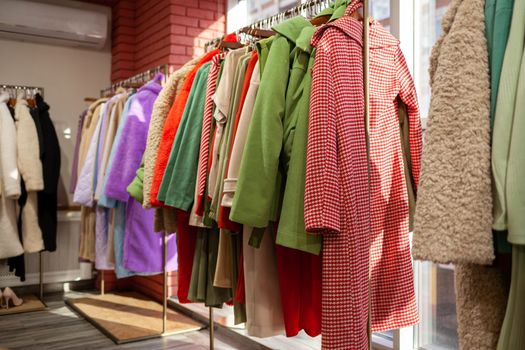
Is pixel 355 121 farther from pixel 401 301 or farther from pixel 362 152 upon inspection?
pixel 401 301

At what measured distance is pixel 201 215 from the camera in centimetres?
211

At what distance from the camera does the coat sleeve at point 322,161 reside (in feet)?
4.89

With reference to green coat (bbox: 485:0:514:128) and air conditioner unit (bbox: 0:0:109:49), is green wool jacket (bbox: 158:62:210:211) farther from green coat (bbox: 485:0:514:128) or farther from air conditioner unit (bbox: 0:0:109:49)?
air conditioner unit (bbox: 0:0:109:49)

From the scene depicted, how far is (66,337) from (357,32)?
2.83 metres

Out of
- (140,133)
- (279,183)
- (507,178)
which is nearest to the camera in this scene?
(507,178)

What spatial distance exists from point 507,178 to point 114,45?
15.4 ft

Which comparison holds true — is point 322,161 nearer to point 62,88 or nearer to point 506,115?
point 506,115

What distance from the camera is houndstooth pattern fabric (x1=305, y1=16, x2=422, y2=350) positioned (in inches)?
59.4

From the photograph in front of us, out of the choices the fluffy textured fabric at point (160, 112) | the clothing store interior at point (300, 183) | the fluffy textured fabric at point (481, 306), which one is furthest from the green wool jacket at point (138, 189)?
the fluffy textured fabric at point (481, 306)

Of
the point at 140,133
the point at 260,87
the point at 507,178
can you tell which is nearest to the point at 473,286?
the point at 507,178

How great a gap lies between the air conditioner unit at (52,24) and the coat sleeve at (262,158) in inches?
142

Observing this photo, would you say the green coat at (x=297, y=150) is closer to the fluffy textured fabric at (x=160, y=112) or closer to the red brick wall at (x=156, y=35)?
the fluffy textured fabric at (x=160, y=112)

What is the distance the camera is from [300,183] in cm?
162

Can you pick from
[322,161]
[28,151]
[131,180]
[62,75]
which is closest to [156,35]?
[62,75]
